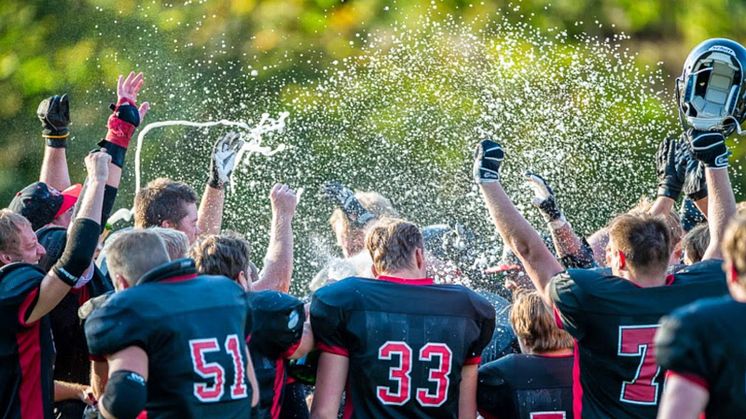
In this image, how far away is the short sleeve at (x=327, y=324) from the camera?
5.08 meters

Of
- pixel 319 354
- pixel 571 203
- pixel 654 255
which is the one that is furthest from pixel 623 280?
pixel 571 203

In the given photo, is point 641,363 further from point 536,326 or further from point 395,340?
point 395,340

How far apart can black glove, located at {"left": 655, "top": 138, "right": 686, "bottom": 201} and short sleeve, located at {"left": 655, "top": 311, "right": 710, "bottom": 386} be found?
3.16 meters

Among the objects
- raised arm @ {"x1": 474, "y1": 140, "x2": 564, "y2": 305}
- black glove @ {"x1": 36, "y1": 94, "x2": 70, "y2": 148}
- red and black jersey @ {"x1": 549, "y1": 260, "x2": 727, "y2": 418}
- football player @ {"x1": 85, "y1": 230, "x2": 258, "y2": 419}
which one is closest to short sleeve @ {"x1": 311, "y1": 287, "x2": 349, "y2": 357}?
football player @ {"x1": 85, "y1": 230, "x2": 258, "y2": 419}

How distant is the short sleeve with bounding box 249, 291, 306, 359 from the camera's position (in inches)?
197

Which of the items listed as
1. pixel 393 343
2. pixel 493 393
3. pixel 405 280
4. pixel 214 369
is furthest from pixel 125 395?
pixel 493 393

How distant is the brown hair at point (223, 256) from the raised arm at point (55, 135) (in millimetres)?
1718

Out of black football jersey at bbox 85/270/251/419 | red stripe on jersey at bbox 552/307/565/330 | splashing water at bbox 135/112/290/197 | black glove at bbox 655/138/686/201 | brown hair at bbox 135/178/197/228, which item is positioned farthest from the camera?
splashing water at bbox 135/112/290/197

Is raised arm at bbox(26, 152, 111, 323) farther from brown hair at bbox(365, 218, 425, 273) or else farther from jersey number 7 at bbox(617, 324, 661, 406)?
jersey number 7 at bbox(617, 324, 661, 406)

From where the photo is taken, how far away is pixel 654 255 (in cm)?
489

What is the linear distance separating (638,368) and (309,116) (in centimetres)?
808

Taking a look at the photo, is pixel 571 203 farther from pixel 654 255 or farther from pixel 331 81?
pixel 654 255

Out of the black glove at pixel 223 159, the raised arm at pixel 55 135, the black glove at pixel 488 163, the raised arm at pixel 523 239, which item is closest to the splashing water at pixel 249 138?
the black glove at pixel 223 159

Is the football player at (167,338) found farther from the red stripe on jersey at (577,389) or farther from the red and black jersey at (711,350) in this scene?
the red and black jersey at (711,350)
